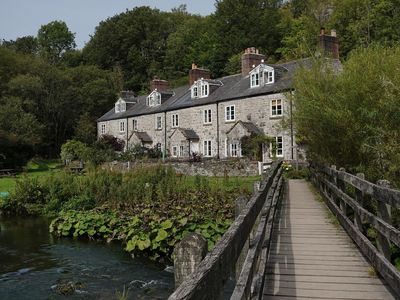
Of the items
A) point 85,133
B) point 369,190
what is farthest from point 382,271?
point 85,133

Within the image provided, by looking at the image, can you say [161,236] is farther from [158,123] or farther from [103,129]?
[103,129]

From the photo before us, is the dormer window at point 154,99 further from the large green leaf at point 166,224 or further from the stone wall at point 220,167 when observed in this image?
the large green leaf at point 166,224

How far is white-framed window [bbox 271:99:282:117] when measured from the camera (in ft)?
111

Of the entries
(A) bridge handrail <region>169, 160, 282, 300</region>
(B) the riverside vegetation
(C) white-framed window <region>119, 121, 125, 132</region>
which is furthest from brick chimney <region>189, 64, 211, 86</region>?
(A) bridge handrail <region>169, 160, 282, 300</region>

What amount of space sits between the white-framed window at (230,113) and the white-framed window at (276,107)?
4.39 meters

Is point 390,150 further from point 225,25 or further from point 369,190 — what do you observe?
point 225,25

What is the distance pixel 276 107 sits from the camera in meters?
34.0

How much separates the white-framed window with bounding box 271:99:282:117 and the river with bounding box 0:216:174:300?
21.7m

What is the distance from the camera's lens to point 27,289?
32.8ft

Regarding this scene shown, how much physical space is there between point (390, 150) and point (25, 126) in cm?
4594

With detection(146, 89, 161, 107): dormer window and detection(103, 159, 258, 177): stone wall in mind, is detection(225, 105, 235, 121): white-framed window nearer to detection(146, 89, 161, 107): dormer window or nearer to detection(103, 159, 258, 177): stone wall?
detection(103, 159, 258, 177): stone wall

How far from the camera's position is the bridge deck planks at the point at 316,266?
528 centimetres

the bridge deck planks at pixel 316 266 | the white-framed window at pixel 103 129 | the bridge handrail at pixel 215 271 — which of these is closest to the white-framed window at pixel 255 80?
the white-framed window at pixel 103 129

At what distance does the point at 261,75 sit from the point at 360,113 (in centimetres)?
2553
